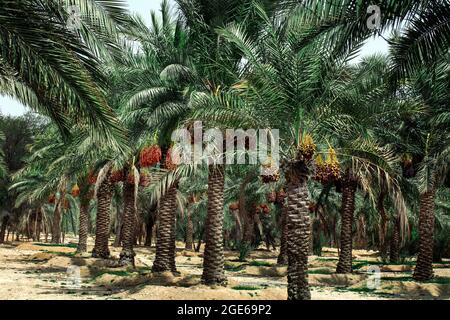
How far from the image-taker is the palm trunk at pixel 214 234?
18.4 m

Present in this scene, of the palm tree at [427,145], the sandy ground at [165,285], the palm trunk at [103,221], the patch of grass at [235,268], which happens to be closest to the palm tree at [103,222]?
the palm trunk at [103,221]

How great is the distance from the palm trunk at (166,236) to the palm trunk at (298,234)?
7391 mm

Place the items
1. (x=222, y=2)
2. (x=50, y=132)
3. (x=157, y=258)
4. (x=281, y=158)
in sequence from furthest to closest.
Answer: (x=50, y=132), (x=157, y=258), (x=222, y=2), (x=281, y=158)

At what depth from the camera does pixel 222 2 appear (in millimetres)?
17875

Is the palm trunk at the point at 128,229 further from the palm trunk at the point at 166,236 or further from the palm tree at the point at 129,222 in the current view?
the palm trunk at the point at 166,236

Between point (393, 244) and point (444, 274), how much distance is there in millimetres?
8175

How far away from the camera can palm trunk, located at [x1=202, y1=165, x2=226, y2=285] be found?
18422mm

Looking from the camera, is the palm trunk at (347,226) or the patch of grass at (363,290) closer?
the patch of grass at (363,290)

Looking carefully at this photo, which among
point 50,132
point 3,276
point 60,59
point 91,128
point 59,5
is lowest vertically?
point 3,276

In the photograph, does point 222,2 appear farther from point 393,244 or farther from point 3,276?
point 393,244

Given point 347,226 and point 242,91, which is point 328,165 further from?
point 347,226

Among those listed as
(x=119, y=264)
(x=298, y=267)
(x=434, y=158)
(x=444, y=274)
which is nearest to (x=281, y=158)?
(x=298, y=267)

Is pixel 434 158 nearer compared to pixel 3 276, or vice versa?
pixel 434 158

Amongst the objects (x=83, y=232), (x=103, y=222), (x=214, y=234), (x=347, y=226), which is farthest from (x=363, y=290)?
(x=83, y=232)
